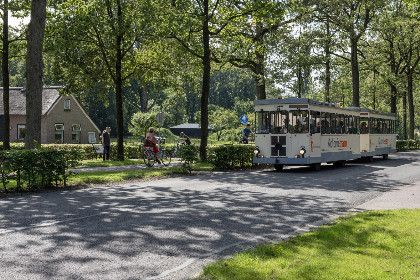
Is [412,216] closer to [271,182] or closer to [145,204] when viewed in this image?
[145,204]

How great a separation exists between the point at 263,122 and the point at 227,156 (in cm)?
228

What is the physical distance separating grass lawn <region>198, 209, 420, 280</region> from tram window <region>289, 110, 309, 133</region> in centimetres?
1249

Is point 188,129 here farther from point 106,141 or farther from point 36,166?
point 36,166

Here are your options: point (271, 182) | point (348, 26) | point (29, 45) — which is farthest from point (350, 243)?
point (348, 26)

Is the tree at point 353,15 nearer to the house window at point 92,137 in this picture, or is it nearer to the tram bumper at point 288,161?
the tram bumper at point 288,161

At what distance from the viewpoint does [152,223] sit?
8398mm

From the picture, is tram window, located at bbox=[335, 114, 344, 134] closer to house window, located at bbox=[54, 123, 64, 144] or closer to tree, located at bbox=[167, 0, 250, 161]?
tree, located at bbox=[167, 0, 250, 161]

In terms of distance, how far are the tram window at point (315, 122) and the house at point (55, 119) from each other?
113ft

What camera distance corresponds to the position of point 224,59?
3091cm

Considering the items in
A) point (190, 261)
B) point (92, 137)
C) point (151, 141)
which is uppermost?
point (92, 137)

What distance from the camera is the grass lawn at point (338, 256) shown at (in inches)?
206

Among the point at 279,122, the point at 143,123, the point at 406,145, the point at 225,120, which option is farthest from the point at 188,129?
the point at 279,122

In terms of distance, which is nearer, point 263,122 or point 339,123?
point 263,122

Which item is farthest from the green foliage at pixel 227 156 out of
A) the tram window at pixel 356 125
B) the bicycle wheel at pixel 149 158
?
the tram window at pixel 356 125
